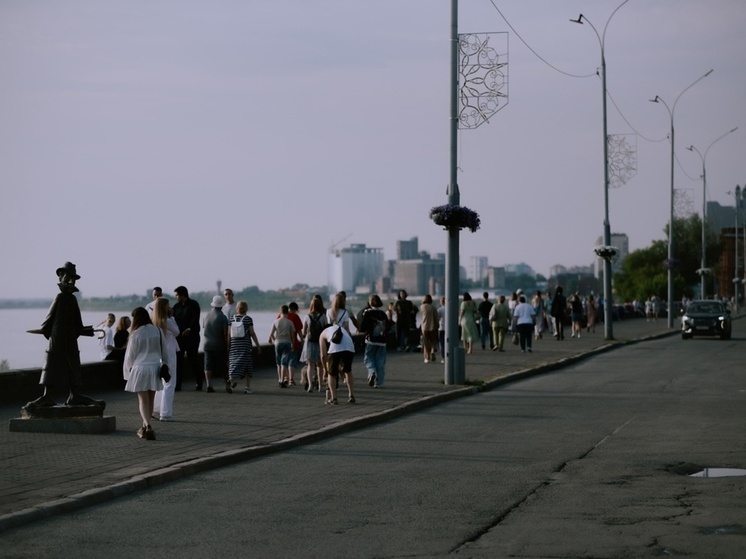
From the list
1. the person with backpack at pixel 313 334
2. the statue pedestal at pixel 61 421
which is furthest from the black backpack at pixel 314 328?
the statue pedestal at pixel 61 421

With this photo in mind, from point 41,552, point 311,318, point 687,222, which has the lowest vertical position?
point 41,552

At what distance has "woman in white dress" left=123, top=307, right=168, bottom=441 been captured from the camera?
1591 centimetres

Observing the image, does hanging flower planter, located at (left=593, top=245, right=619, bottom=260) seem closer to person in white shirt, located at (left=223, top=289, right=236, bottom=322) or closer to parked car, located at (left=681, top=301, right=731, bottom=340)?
parked car, located at (left=681, top=301, right=731, bottom=340)

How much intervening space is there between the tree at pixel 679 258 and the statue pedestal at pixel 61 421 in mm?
111821

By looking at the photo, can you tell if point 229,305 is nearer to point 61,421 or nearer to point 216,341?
→ point 216,341

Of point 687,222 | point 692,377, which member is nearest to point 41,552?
point 692,377

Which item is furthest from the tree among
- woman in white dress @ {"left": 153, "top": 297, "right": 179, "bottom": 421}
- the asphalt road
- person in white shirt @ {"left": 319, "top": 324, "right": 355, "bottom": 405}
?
the asphalt road

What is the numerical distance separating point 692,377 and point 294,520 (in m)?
19.6

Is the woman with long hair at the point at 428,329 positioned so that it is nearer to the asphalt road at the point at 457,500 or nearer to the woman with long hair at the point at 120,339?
the woman with long hair at the point at 120,339

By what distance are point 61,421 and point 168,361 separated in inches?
67.9

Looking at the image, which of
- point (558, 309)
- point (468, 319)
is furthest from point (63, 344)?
point (558, 309)

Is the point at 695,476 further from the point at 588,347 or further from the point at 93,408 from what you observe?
the point at 588,347

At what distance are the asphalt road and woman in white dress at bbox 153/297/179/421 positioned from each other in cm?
275

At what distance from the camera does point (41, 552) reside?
8922 mm
